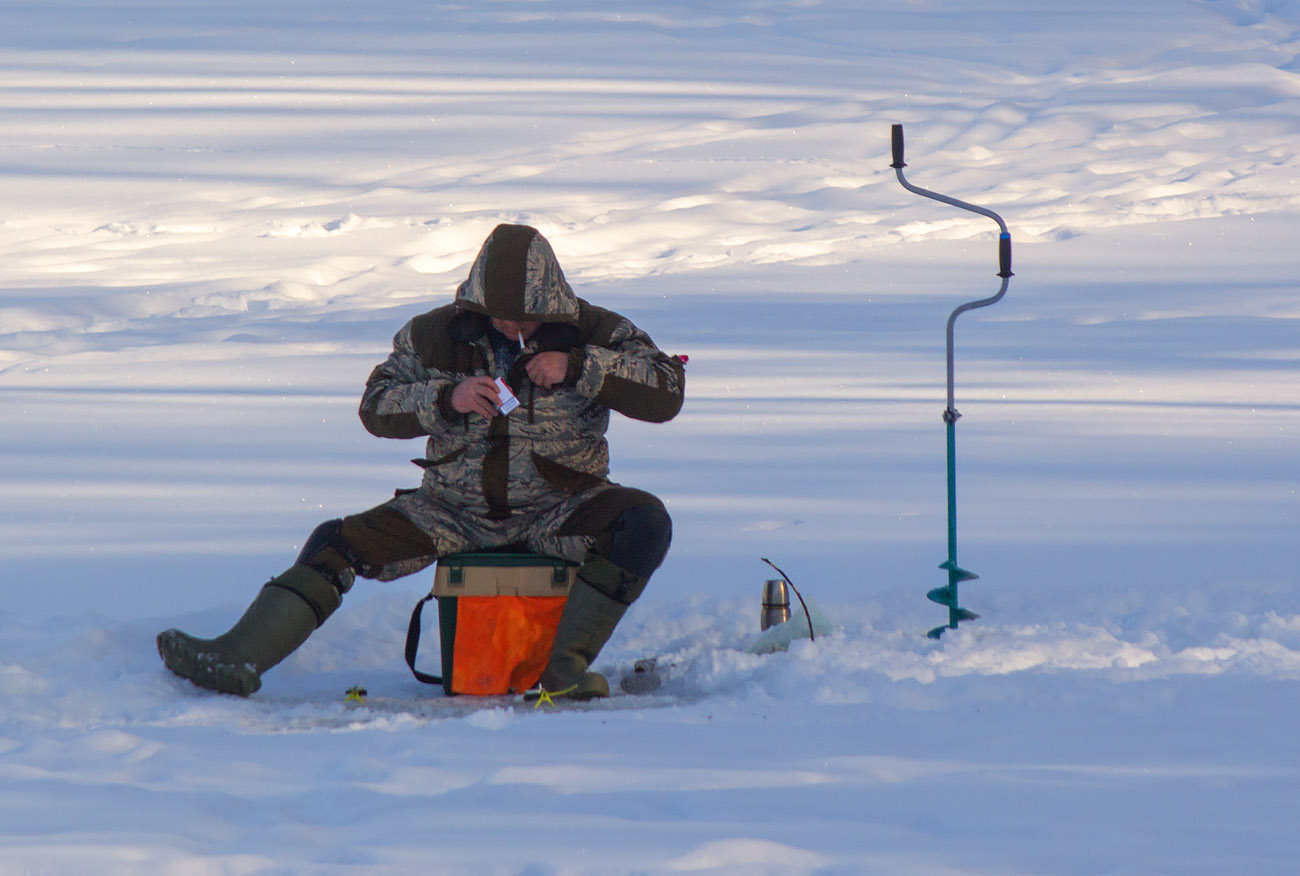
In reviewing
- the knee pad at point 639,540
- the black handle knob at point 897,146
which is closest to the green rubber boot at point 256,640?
the knee pad at point 639,540

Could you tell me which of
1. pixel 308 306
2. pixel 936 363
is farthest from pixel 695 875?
pixel 308 306

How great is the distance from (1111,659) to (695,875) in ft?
5.44

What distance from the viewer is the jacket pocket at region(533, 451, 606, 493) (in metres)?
4.13

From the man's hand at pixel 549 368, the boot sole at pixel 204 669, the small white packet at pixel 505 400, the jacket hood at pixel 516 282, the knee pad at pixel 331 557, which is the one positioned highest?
the jacket hood at pixel 516 282

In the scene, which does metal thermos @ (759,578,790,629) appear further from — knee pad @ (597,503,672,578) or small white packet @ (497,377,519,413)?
small white packet @ (497,377,519,413)

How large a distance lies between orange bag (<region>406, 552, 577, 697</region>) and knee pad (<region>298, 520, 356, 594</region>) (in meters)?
0.22

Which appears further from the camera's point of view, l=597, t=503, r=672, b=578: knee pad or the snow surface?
l=597, t=503, r=672, b=578: knee pad

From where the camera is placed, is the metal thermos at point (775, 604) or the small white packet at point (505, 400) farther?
the metal thermos at point (775, 604)

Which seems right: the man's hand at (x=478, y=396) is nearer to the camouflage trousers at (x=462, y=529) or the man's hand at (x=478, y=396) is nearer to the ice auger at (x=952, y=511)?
the camouflage trousers at (x=462, y=529)

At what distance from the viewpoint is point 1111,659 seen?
3.81 metres

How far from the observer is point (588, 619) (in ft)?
13.0

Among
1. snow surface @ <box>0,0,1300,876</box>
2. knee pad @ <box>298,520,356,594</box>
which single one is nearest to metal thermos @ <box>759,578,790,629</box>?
snow surface @ <box>0,0,1300,876</box>

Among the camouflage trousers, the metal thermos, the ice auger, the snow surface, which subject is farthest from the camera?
the metal thermos

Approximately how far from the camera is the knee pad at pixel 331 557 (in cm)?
403
